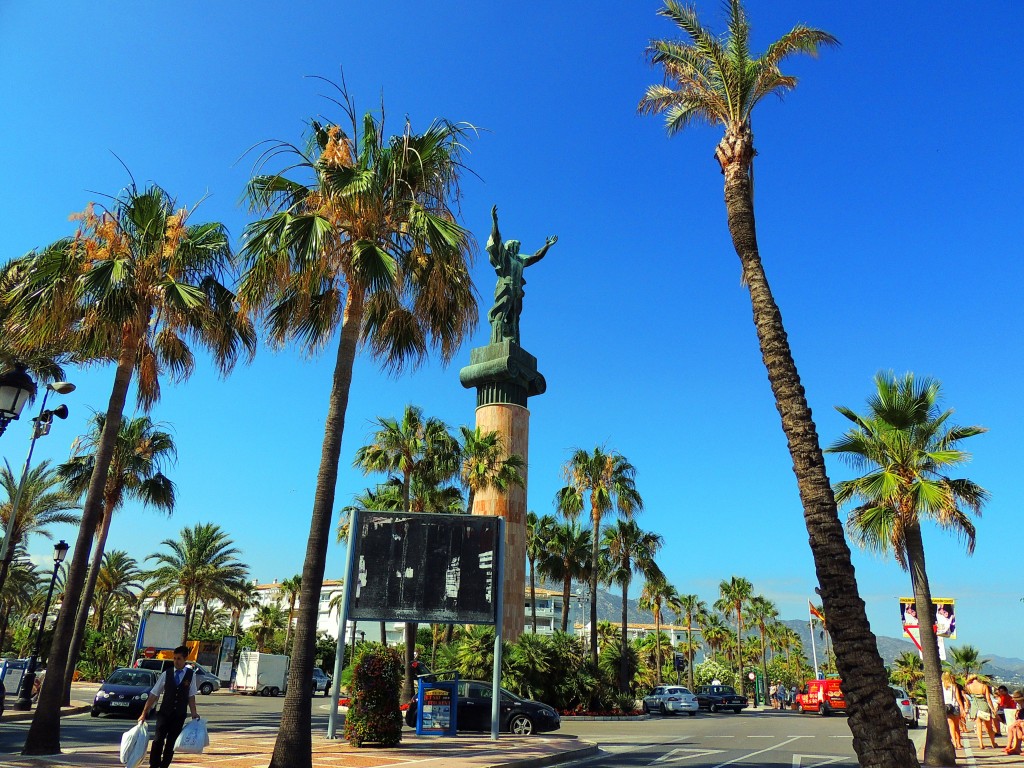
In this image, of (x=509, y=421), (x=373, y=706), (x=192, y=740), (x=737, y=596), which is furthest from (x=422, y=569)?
(x=737, y=596)

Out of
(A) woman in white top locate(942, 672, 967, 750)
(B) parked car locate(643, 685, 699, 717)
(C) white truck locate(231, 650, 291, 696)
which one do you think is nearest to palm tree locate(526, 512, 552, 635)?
(B) parked car locate(643, 685, 699, 717)

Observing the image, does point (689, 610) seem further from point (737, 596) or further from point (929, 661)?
point (929, 661)

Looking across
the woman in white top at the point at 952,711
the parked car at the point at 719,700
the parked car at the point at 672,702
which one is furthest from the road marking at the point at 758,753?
the parked car at the point at 719,700

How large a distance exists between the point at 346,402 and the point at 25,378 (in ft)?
14.0

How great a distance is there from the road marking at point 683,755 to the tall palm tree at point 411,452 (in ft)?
51.6

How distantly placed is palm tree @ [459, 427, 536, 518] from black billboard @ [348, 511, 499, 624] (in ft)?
47.8

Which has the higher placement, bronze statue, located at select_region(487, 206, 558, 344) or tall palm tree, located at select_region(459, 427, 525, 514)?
bronze statue, located at select_region(487, 206, 558, 344)

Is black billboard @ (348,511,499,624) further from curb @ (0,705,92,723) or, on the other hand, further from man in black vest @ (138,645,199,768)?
curb @ (0,705,92,723)

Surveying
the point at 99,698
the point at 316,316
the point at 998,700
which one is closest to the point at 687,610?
the point at 998,700

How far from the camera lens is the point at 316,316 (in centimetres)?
1280

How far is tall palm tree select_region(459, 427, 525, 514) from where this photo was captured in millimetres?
31328

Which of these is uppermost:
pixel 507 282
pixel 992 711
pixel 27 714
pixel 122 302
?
pixel 507 282

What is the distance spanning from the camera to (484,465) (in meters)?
31.4

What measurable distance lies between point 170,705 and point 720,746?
13754 millimetres
